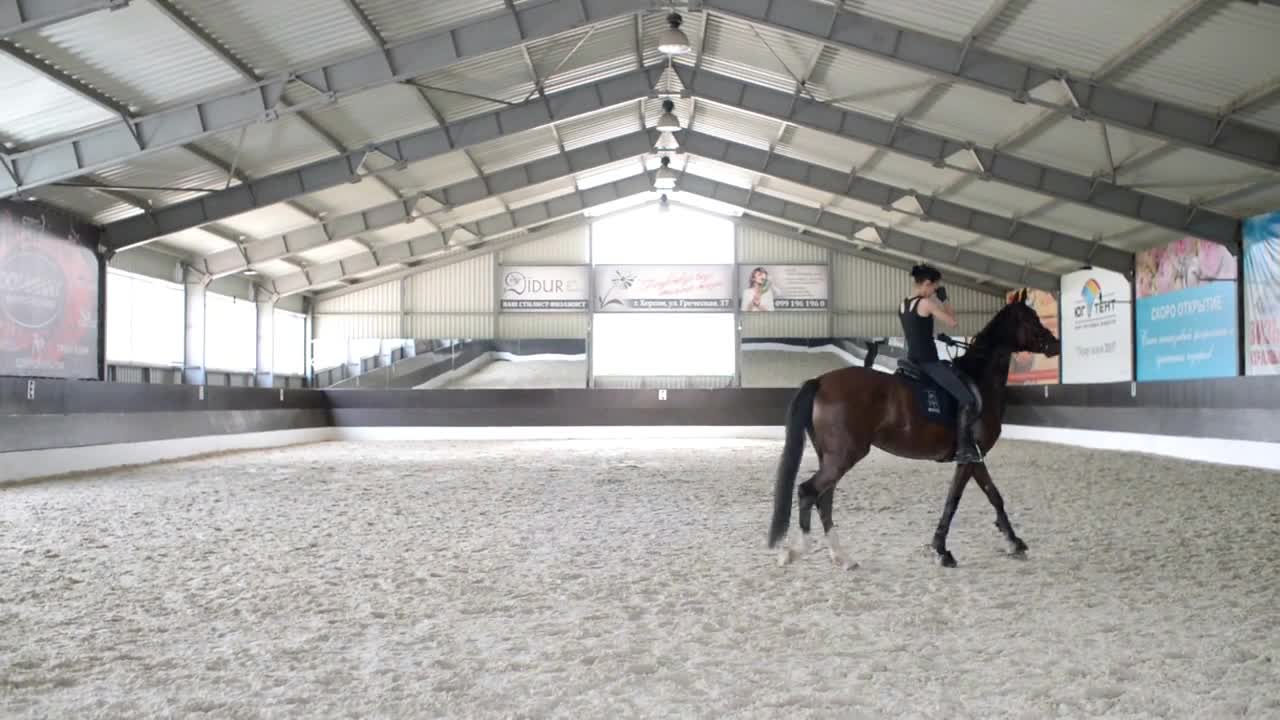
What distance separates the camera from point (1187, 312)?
21.6 meters

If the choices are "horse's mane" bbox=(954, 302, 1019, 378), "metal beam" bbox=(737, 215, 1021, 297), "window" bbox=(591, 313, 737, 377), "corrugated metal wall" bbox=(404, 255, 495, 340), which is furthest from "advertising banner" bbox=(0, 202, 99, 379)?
"metal beam" bbox=(737, 215, 1021, 297)

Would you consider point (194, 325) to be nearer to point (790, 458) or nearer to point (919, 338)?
point (790, 458)

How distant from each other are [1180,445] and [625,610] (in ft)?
49.7

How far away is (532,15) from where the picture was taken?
15.2m

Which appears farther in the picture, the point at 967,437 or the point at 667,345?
the point at 667,345

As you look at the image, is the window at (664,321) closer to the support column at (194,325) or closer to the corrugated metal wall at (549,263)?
the corrugated metal wall at (549,263)

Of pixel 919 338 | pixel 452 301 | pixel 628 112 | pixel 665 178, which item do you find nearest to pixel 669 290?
pixel 665 178

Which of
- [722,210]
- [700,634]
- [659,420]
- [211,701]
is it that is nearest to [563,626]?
[700,634]

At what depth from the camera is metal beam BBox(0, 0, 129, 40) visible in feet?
35.4

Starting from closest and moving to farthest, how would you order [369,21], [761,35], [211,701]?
[211,701] → [369,21] → [761,35]

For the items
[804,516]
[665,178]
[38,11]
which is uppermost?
[665,178]

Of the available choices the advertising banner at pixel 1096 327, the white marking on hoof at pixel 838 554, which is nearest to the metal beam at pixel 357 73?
the white marking on hoof at pixel 838 554

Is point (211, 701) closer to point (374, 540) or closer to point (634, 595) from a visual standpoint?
point (634, 595)

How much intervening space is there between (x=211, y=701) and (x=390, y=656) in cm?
84
